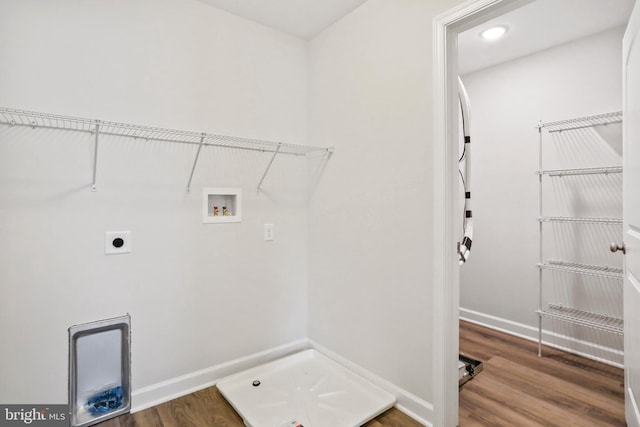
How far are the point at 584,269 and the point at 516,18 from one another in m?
1.83

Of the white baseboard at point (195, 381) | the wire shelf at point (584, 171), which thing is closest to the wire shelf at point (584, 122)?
the wire shelf at point (584, 171)

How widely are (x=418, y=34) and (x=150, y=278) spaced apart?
76.1 inches

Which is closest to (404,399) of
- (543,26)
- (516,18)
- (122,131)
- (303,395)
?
(303,395)

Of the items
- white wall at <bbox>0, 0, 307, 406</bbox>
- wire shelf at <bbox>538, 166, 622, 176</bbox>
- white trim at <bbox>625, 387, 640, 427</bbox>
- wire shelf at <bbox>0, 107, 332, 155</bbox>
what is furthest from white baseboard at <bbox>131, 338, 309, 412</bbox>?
wire shelf at <bbox>538, 166, 622, 176</bbox>

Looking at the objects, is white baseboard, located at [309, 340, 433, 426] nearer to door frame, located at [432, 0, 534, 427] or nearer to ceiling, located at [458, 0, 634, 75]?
door frame, located at [432, 0, 534, 427]

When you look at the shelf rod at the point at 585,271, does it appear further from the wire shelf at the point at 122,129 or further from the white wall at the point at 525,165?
the wire shelf at the point at 122,129

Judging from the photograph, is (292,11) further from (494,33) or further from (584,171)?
(584,171)

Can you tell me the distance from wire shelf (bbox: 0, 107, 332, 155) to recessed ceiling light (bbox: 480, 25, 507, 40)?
1.44 metres

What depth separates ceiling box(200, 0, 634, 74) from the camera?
6.64ft

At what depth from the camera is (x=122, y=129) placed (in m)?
1.74

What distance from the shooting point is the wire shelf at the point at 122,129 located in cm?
144

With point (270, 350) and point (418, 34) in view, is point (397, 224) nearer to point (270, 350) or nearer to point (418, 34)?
point (418, 34)

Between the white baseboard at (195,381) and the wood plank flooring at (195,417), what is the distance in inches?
1.8

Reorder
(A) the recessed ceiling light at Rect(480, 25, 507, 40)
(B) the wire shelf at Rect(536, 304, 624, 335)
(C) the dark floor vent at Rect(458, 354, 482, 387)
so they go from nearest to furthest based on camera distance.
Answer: (C) the dark floor vent at Rect(458, 354, 482, 387)
(B) the wire shelf at Rect(536, 304, 624, 335)
(A) the recessed ceiling light at Rect(480, 25, 507, 40)
